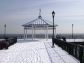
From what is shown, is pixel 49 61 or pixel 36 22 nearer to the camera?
pixel 49 61

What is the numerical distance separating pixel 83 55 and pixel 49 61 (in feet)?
7.21

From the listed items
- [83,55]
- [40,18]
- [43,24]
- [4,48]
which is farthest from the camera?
[40,18]

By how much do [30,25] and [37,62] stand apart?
83.1 feet

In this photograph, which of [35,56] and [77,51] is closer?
[77,51]

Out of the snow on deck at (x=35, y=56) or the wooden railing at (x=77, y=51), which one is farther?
the snow on deck at (x=35, y=56)

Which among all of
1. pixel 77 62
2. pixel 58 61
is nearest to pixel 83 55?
pixel 77 62

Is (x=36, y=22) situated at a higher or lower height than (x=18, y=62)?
higher

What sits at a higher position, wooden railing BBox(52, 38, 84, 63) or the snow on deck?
wooden railing BBox(52, 38, 84, 63)

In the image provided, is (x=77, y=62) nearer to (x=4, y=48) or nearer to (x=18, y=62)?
(x=18, y=62)

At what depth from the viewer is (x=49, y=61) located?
1123 centimetres

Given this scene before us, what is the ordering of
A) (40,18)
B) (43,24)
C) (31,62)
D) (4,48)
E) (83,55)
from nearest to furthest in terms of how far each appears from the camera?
(83,55) → (31,62) → (4,48) → (43,24) → (40,18)

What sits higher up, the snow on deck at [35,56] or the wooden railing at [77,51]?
the wooden railing at [77,51]

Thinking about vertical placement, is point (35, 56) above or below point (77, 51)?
below

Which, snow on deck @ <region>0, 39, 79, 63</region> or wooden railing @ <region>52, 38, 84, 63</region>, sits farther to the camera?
snow on deck @ <region>0, 39, 79, 63</region>
